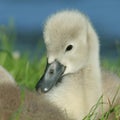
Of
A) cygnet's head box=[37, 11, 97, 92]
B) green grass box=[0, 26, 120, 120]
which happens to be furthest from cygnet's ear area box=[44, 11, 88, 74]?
green grass box=[0, 26, 120, 120]

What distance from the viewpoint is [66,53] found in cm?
499

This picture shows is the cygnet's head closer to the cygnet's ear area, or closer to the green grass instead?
the cygnet's ear area

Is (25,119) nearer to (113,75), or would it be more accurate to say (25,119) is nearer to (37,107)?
(37,107)

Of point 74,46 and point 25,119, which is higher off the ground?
point 74,46

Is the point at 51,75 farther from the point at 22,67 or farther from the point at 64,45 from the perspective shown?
the point at 22,67

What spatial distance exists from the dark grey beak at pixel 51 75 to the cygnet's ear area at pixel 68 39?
3cm

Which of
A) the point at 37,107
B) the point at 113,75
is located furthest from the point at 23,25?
the point at 37,107

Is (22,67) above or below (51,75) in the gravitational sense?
above

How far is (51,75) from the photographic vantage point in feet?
16.2

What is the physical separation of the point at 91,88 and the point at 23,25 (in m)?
8.58

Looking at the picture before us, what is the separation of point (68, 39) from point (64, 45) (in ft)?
0.15

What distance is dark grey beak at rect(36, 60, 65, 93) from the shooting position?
486 cm

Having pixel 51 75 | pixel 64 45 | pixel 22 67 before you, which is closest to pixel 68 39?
pixel 64 45

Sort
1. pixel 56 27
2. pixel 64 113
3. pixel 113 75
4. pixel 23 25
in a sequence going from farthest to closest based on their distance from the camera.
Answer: pixel 23 25
pixel 113 75
pixel 56 27
pixel 64 113
